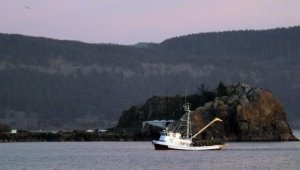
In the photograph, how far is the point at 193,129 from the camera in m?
138

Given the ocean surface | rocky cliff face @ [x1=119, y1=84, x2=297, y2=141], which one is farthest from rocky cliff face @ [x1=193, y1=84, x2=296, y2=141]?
the ocean surface

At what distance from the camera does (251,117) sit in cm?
14075

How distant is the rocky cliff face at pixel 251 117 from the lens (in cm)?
14100

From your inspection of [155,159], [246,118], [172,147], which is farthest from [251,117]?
[155,159]

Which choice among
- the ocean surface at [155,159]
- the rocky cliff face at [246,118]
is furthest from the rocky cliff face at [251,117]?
the ocean surface at [155,159]

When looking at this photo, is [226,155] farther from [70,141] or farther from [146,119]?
[146,119]

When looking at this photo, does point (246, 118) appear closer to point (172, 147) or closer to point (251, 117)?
point (251, 117)

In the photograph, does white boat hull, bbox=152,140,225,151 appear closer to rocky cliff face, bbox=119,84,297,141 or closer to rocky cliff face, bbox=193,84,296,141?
rocky cliff face, bbox=119,84,297,141

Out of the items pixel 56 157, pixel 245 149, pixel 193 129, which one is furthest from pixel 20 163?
pixel 193 129

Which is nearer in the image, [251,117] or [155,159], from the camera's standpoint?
[155,159]

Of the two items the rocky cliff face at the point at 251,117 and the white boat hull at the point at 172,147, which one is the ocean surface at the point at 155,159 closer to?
the white boat hull at the point at 172,147

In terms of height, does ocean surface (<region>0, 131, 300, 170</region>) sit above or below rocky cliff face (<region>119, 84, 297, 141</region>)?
below

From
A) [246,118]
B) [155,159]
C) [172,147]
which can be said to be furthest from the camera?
[246,118]

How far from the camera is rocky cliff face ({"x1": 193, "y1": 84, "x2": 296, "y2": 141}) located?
463 ft
